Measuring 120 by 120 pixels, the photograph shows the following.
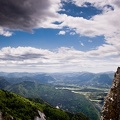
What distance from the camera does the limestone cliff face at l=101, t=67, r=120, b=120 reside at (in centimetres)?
2133

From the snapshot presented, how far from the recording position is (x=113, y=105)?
72.5 feet

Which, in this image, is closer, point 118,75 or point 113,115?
point 113,115

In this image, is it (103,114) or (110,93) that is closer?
(103,114)

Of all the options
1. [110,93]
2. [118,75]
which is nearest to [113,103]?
[110,93]

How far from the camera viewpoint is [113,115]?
2133 centimetres

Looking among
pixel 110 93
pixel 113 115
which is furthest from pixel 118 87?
pixel 113 115

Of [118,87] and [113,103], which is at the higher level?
[118,87]

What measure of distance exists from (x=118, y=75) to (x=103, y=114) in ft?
15.4

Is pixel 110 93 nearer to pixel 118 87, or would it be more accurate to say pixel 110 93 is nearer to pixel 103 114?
pixel 118 87

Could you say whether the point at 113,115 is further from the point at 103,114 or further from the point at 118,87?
the point at 118,87

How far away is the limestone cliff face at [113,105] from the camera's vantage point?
21.3 metres

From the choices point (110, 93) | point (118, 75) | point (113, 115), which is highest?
point (118, 75)

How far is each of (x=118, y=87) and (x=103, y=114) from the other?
3311 mm

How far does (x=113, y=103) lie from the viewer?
22203 millimetres
